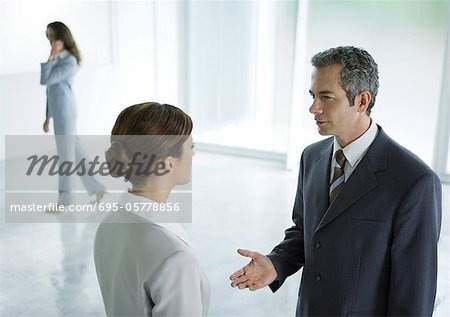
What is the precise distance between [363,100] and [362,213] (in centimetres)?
33

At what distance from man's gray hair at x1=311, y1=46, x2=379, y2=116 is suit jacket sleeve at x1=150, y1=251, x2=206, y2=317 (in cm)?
70

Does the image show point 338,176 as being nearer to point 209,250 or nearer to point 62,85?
point 209,250

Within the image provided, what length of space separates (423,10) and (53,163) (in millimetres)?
3932

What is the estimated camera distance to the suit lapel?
1631mm

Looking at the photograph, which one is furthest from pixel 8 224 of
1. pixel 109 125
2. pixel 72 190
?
pixel 109 125

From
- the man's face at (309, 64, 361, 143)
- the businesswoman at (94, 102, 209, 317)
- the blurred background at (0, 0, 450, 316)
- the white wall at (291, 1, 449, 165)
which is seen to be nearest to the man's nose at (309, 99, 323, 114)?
the man's face at (309, 64, 361, 143)

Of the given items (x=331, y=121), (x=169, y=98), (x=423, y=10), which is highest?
(x=423, y=10)

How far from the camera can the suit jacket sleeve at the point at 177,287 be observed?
1.29 meters

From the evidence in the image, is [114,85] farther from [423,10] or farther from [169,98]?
[423,10]

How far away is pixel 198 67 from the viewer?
6801mm

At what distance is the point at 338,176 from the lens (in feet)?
5.75

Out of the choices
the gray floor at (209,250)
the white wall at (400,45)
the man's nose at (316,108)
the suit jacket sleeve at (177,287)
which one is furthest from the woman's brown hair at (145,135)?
the white wall at (400,45)

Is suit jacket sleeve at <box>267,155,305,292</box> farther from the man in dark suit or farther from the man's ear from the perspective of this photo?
the man's ear

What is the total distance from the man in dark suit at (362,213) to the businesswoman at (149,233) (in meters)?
0.45
